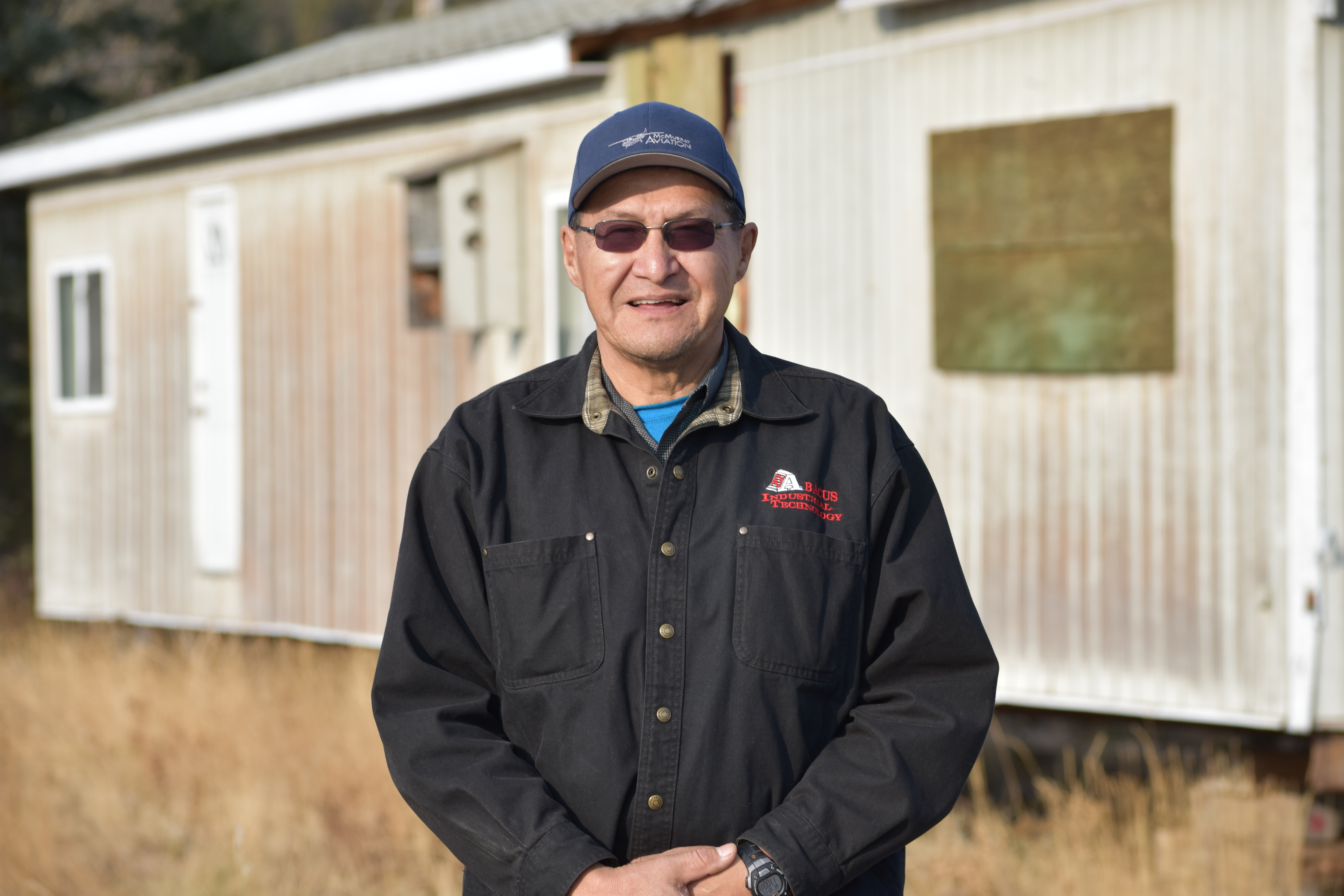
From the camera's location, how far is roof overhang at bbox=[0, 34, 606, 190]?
729 centimetres

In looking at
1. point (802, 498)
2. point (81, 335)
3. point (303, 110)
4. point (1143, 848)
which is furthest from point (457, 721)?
point (81, 335)

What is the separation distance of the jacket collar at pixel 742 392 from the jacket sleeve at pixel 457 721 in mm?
194

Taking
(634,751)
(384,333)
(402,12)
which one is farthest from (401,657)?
(402,12)

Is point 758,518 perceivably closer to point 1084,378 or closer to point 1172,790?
point 1084,378

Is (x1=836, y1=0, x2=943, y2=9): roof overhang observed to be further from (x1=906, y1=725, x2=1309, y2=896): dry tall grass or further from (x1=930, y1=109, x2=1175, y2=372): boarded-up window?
(x1=906, y1=725, x2=1309, y2=896): dry tall grass

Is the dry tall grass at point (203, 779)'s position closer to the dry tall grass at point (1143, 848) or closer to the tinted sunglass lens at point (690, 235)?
the dry tall grass at point (1143, 848)

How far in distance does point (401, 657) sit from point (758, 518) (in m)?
0.62

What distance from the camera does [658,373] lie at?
7.41 feet

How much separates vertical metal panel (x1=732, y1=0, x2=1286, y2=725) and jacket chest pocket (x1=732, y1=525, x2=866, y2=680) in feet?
12.0

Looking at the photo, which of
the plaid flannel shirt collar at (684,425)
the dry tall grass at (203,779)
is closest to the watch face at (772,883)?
the plaid flannel shirt collar at (684,425)

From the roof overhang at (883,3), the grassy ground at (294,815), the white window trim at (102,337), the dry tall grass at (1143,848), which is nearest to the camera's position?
the dry tall grass at (1143,848)

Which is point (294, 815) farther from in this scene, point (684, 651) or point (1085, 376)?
point (684, 651)

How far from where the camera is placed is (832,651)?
211 centimetres

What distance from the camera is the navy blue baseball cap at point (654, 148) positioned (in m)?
2.16
